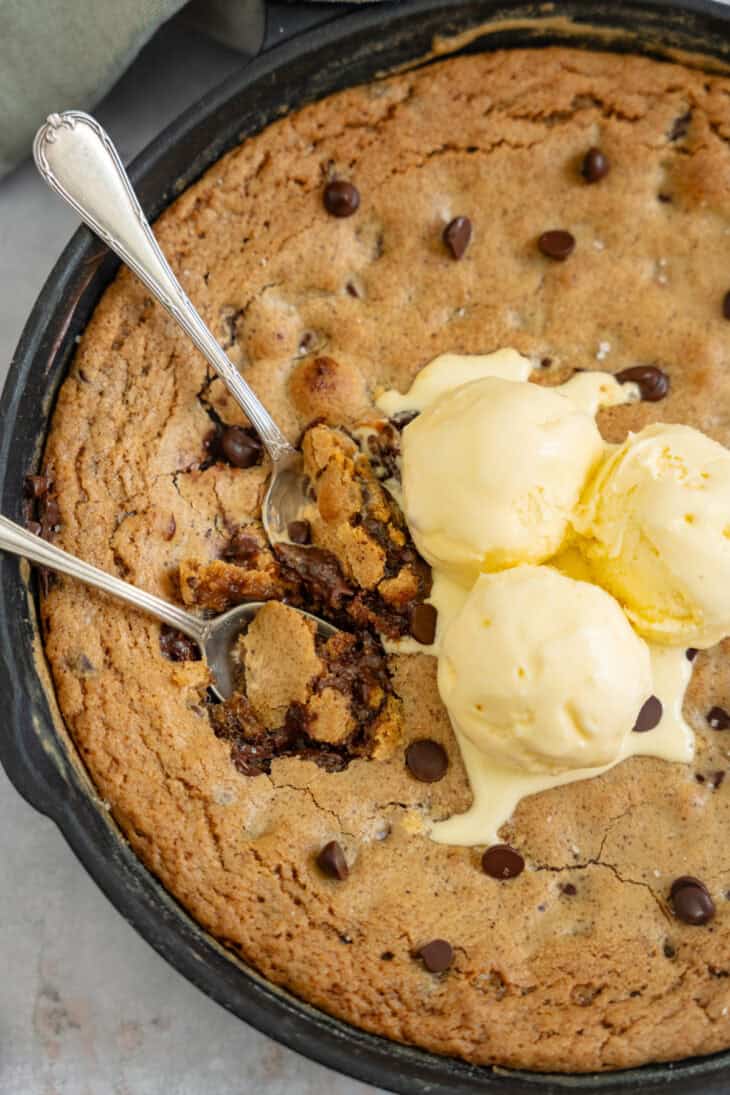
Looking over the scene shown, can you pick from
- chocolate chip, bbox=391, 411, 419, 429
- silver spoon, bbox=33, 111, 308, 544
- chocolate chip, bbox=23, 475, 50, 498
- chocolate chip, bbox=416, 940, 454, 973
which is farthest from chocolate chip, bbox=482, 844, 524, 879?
chocolate chip, bbox=23, 475, 50, 498

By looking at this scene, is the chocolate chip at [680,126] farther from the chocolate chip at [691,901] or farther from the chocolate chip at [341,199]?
the chocolate chip at [691,901]

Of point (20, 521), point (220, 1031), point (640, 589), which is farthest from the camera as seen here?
point (220, 1031)

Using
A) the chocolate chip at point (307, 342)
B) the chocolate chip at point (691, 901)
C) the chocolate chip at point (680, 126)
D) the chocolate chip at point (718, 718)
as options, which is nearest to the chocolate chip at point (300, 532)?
the chocolate chip at point (307, 342)

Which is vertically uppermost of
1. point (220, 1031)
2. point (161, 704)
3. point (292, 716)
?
point (292, 716)

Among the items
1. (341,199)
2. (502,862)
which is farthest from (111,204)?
(502,862)

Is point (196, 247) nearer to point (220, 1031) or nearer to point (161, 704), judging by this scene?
point (161, 704)

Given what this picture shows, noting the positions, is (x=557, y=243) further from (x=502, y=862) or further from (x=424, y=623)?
(x=502, y=862)

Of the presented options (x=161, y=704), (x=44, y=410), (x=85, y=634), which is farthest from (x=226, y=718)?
(x=44, y=410)
